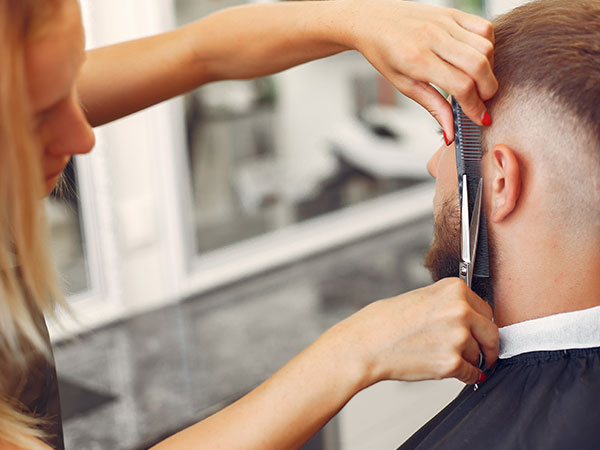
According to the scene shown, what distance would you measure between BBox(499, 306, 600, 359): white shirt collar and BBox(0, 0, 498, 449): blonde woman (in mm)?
95

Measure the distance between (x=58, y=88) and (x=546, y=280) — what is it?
2.37 feet

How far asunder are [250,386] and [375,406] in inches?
13.1

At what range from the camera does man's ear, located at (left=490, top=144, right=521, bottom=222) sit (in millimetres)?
1026

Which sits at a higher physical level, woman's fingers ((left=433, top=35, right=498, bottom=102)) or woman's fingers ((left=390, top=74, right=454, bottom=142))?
woman's fingers ((left=433, top=35, right=498, bottom=102))

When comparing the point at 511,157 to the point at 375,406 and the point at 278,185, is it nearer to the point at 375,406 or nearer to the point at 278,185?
the point at 375,406

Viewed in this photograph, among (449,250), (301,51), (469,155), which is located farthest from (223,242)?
(469,155)

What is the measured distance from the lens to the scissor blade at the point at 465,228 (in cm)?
106

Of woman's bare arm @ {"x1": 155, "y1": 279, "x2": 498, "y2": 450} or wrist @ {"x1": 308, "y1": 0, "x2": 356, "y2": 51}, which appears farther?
wrist @ {"x1": 308, "y1": 0, "x2": 356, "y2": 51}

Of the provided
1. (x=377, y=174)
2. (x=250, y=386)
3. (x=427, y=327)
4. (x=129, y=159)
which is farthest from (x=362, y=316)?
(x=377, y=174)

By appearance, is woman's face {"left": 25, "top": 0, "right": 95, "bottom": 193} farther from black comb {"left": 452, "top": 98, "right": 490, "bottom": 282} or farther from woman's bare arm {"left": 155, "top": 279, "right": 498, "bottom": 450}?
black comb {"left": 452, "top": 98, "right": 490, "bottom": 282}

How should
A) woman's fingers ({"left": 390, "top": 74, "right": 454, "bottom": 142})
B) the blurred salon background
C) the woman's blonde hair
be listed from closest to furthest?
the woman's blonde hair → woman's fingers ({"left": 390, "top": 74, "right": 454, "bottom": 142}) → the blurred salon background

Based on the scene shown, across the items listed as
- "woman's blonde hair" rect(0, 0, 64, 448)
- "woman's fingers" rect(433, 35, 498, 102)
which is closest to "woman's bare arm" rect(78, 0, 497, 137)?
"woman's fingers" rect(433, 35, 498, 102)

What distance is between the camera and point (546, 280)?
106 cm

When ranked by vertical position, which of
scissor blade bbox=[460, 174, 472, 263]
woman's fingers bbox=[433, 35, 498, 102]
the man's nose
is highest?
woman's fingers bbox=[433, 35, 498, 102]
